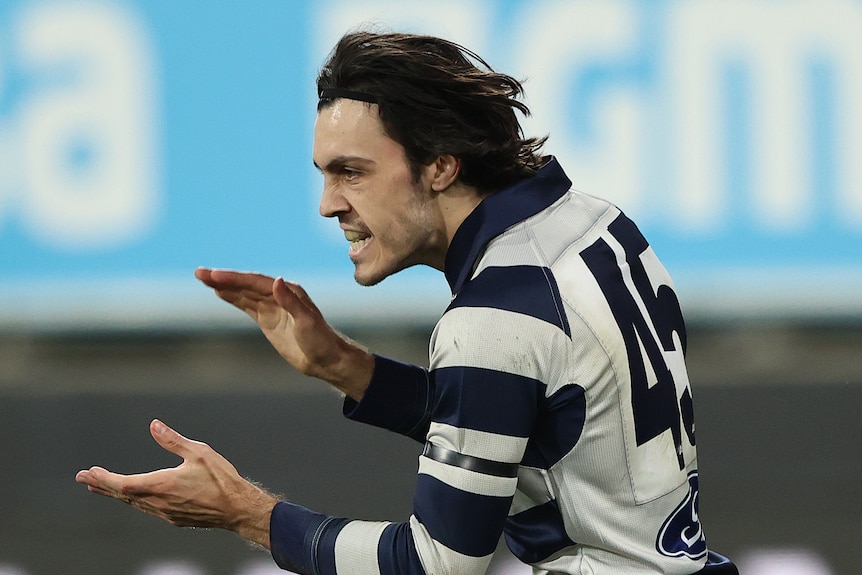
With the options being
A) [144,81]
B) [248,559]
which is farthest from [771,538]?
[144,81]

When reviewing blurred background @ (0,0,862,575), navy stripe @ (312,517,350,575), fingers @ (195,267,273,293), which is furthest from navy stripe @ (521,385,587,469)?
blurred background @ (0,0,862,575)

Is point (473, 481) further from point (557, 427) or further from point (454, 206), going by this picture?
point (454, 206)

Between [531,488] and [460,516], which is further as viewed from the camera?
[531,488]

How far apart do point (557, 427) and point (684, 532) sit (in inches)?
9.4

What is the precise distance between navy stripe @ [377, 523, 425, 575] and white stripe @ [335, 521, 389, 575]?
0.01 m

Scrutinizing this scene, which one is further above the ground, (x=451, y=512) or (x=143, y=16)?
(x=143, y=16)

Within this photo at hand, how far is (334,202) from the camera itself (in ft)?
5.43

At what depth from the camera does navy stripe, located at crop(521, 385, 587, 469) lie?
146cm

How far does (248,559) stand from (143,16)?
76.7 inches

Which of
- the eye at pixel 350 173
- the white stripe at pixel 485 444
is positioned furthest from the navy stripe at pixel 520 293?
the eye at pixel 350 173

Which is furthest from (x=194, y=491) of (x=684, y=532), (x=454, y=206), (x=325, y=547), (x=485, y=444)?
(x=684, y=532)

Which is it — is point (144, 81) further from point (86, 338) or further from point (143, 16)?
point (86, 338)

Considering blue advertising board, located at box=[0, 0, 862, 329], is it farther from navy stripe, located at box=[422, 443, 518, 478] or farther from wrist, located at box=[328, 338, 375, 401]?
navy stripe, located at box=[422, 443, 518, 478]

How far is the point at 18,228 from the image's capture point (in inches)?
159
